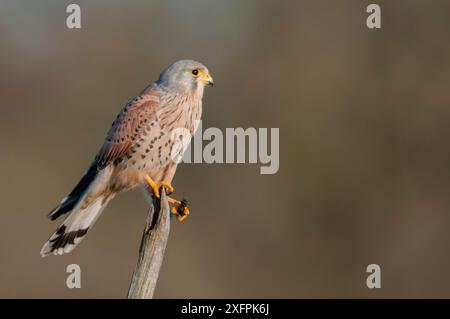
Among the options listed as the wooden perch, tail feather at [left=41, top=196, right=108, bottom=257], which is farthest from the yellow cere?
the wooden perch

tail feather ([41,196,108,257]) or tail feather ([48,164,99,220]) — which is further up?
tail feather ([48,164,99,220])

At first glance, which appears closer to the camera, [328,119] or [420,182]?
[420,182]

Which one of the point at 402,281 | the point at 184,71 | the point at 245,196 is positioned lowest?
the point at 402,281

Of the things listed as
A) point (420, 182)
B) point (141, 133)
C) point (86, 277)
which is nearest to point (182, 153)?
point (141, 133)

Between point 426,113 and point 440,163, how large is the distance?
868mm

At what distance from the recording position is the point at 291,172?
1180cm

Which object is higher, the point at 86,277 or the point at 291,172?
the point at 291,172

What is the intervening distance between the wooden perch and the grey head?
128 cm

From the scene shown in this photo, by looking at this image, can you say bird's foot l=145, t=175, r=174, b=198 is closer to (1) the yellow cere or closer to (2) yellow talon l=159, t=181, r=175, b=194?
(2) yellow talon l=159, t=181, r=175, b=194

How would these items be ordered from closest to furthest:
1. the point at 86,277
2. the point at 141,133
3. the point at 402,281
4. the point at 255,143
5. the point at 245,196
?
the point at 141,133 → the point at 255,143 → the point at 86,277 → the point at 402,281 → the point at 245,196

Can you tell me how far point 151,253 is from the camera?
159 inches

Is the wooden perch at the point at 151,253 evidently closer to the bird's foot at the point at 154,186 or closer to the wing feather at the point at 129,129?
the bird's foot at the point at 154,186

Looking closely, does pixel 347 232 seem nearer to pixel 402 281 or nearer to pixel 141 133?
pixel 402 281

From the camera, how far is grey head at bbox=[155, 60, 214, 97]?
220 inches
